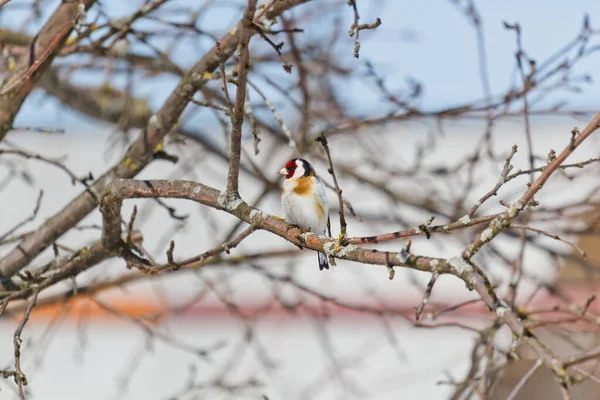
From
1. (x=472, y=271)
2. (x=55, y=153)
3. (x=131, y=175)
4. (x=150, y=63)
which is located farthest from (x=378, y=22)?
(x=55, y=153)

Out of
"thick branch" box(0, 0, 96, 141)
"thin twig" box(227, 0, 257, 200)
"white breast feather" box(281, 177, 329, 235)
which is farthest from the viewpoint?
"thick branch" box(0, 0, 96, 141)

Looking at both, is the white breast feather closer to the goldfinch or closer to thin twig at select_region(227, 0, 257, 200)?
the goldfinch

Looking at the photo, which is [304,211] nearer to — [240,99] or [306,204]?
[306,204]

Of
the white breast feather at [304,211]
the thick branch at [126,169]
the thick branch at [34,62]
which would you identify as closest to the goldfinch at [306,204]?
the white breast feather at [304,211]

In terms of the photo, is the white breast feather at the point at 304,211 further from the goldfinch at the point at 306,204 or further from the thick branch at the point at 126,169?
the thick branch at the point at 126,169

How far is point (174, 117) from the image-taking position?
2539 millimetres

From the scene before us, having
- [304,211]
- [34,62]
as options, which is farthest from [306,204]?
[34,62]

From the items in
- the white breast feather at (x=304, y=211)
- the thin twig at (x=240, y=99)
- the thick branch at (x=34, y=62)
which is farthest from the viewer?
the thick branch at (x=34, y=62)

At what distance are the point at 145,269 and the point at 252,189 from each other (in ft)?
20.3

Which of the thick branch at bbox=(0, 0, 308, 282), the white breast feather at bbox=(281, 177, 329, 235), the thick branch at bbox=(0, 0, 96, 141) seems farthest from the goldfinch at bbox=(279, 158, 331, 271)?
the thick branch at bbox=(0, 0, 96, 141)

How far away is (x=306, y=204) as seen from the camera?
7.80 feet

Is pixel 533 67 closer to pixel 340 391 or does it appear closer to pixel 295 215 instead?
pixel 295 215

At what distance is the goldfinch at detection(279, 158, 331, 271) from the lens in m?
2.37

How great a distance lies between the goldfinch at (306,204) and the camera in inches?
93.4
